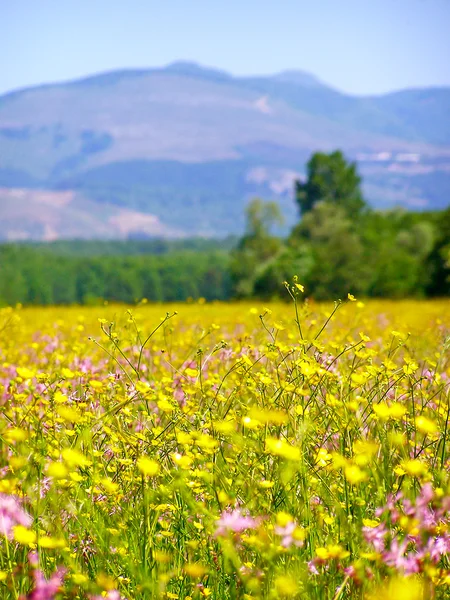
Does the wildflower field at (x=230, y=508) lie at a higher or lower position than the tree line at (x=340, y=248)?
higher

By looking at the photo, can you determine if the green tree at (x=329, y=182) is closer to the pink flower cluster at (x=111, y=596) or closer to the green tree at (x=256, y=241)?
the green tree at (x=256, y=241)

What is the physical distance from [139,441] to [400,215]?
316ft

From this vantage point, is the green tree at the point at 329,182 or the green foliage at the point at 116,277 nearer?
the green tree at the point at 329,182

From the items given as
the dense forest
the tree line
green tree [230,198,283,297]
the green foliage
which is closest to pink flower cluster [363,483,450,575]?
the dense forest

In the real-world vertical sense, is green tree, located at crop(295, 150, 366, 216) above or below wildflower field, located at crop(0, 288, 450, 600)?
above

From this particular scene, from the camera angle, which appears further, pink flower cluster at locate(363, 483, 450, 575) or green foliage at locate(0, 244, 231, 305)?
green foliage at locate(0, 244, 231, 305)

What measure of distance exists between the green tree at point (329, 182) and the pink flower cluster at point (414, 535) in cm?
9703

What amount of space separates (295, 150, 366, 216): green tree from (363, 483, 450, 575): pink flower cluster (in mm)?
97031

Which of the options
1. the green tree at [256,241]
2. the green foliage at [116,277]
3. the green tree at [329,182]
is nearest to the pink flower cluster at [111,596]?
the green tree at [256,241]

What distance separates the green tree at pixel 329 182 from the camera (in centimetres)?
9988

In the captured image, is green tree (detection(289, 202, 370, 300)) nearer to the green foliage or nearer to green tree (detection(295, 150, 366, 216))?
green tree (detection(295, 150, 366, 216))

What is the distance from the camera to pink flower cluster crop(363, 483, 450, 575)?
2.33 m

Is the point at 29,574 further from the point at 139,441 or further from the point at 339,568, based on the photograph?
the point at 339,568

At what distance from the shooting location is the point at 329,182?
101m
